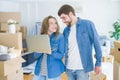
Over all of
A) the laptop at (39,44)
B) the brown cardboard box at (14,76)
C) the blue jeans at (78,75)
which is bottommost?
the brown cardboard box at (14,76)

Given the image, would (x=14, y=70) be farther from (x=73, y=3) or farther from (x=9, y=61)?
(x=73, y=3)

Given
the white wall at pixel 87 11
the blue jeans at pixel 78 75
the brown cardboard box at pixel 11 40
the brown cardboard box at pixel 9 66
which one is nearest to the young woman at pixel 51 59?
the blue jeans at pixel 78 75

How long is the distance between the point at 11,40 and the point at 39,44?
→ 97 centimetres

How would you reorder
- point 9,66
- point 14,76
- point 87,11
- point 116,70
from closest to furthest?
point 116,70 < point 9,66 < point 14,76 < point 87,11

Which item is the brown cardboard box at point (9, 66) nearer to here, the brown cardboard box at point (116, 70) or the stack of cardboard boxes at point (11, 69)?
the stack of cardboard boxes at point (11, 69)

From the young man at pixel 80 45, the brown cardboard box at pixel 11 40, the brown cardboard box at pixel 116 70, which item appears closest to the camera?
the brown cardboard box at pixel 116 70

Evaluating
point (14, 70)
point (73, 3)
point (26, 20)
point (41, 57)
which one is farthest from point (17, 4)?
point (41, 57)

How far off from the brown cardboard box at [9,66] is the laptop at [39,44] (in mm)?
494

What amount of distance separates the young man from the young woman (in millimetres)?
188

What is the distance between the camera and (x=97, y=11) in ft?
21.4

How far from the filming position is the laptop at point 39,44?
2.39m

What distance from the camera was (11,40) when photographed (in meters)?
3.28

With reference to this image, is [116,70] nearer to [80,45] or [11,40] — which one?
[80,45]

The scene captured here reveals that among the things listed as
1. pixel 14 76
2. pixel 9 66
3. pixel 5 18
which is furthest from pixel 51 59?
pixel 5 18
